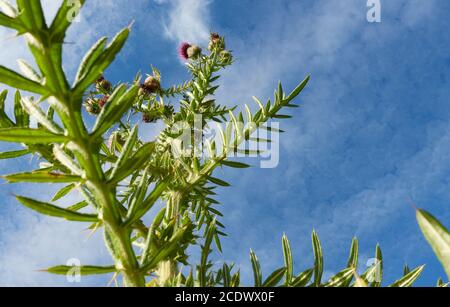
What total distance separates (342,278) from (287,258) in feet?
0.38

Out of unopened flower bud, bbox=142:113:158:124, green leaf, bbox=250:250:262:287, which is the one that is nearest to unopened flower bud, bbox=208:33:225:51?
unopened flower bud, bbox=142:113:158:124

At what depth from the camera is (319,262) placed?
2.96 feet

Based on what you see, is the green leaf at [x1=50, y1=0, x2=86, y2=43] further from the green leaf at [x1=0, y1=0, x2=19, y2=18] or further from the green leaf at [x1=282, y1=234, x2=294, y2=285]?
the green leaf at [x1=282, y1=234, x2=294, y2=285]

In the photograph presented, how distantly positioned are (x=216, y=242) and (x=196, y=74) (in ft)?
3.93

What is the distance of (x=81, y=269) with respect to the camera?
801 millimetres

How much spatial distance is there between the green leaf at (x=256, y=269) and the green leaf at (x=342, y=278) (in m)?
0.14

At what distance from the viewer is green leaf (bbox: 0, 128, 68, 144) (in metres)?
→ 0.77

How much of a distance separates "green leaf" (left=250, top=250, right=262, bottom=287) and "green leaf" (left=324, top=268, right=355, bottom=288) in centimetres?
14

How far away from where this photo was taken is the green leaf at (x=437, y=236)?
0.56m

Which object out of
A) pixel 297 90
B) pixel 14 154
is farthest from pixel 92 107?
pixel 297 90

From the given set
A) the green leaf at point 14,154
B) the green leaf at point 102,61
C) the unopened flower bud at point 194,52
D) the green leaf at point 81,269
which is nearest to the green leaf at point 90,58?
the green leaf at point 102,61

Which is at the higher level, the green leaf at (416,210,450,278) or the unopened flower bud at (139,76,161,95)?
the unopened flower bud at (139,76,161,95)

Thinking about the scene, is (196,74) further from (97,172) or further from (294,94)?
(97,172)
